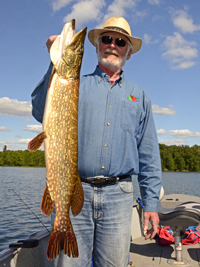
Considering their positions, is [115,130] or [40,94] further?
[115,130]

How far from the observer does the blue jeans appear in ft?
7.20

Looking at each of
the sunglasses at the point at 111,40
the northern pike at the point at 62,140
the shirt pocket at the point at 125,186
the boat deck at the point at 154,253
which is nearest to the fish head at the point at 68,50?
the northern pike at the point at 62,140

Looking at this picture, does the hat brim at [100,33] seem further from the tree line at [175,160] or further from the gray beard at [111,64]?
the tree line at [175,160]

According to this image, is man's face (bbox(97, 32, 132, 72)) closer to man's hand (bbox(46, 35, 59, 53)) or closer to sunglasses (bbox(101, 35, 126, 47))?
sunglasses (bbox(101, 35, 126, 47))

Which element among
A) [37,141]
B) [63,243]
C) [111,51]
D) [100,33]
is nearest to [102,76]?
[111,51]

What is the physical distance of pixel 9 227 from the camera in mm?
10758

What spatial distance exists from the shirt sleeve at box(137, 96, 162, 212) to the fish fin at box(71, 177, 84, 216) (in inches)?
32.5

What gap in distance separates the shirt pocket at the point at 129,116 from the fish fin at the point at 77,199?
0.70m

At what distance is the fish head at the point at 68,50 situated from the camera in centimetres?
200

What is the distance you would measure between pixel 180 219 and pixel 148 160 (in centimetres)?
202

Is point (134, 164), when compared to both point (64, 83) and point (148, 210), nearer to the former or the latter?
point (148, 210)

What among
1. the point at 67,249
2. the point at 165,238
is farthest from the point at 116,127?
the point at 165,238

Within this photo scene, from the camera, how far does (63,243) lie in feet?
6.48

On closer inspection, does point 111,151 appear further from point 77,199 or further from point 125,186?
point 77,199
